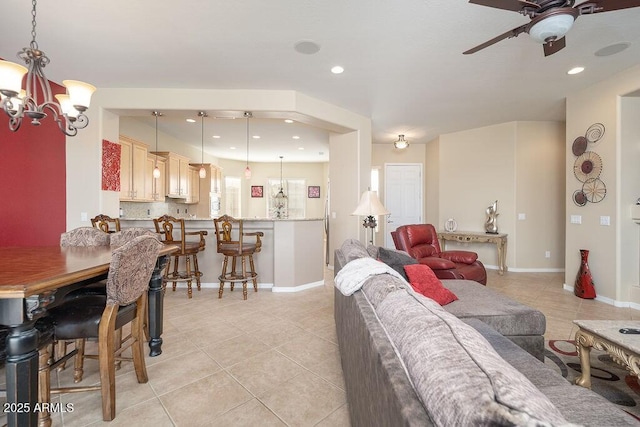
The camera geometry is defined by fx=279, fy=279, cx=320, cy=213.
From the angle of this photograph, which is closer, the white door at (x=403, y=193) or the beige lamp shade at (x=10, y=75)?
the beige lamp shade at (x=10, y=75)

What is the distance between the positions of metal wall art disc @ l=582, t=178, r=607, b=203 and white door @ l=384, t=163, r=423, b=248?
10.8 ft

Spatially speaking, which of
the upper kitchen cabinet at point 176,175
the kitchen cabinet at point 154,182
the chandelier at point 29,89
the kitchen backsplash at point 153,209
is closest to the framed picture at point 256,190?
the kitchen backsplash at point 153,209

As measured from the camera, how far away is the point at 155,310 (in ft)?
7.29

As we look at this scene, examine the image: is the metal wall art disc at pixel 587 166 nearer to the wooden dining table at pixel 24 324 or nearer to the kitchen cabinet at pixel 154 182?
the wooden dining table at pixel 24 324

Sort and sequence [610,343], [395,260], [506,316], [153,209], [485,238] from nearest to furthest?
1. [610,343]
2. [506,316]
3. [395,260]
4. [485,238]
5. [153,209]

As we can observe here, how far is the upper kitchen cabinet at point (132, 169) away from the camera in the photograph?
438cm

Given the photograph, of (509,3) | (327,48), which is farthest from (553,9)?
(327,48)

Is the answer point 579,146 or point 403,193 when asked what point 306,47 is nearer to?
point 579,146

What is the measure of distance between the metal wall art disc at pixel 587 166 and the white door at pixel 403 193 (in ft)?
10.4

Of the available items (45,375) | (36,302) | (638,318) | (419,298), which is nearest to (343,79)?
(419,298)

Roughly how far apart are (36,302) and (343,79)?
346 cm

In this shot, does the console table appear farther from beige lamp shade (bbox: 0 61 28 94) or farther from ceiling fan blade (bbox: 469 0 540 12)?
beige lamp shade (bbox: 0 61 28 94)

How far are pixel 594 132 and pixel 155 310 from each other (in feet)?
17.9

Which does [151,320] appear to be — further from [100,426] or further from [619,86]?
[619,86]
